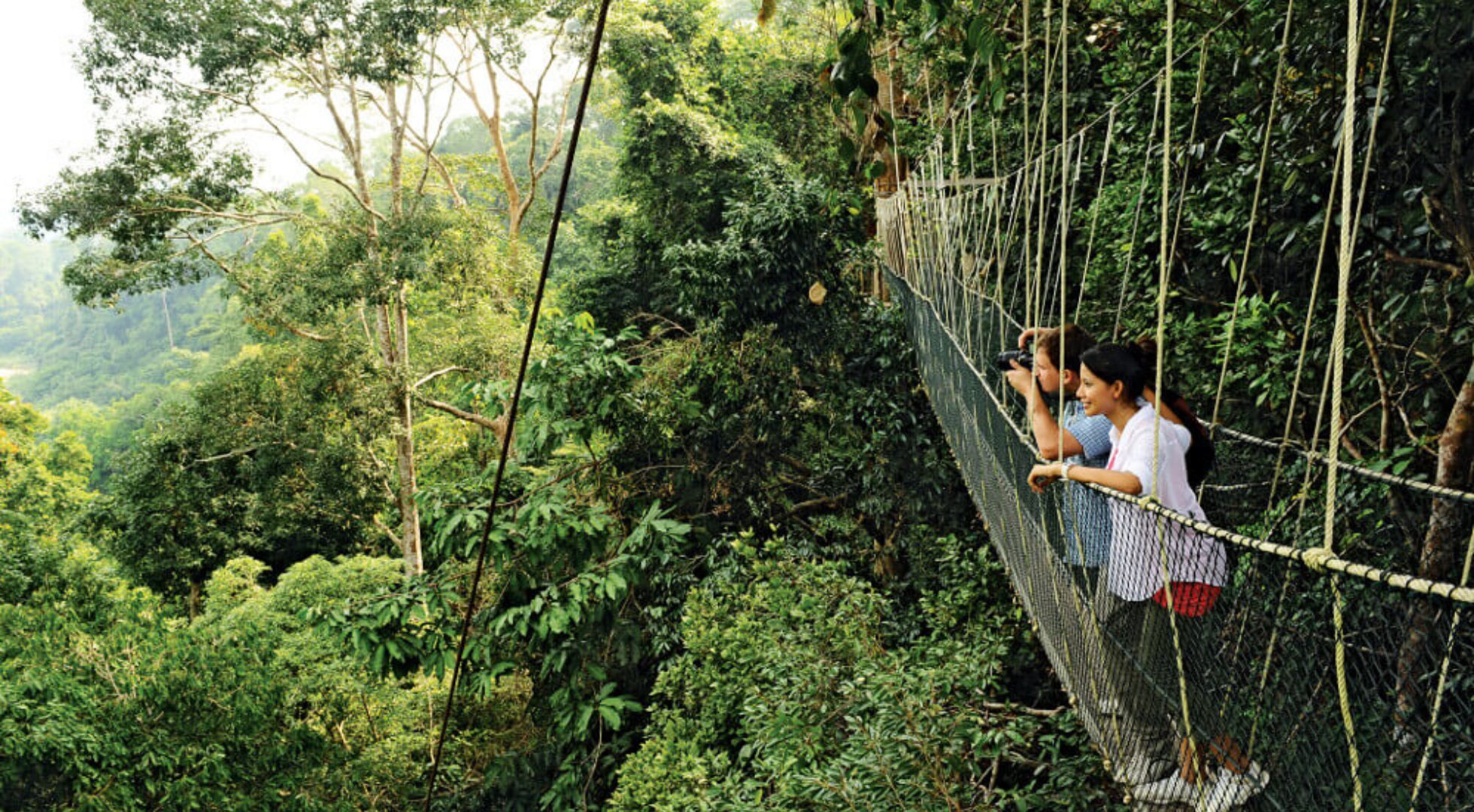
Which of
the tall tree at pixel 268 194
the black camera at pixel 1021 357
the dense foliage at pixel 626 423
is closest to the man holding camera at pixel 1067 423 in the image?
the black camera at pixel 1021 357

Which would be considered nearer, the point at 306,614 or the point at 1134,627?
the point at 1134,627

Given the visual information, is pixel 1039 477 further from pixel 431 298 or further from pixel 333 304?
pixel 431 298

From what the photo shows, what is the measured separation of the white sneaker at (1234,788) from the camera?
1.16m

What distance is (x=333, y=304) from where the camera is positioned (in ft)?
26.1

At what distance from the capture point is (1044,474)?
168 cm

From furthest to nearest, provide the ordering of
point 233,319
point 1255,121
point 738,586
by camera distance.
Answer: point 233,319, point 738,586, point 1255,121

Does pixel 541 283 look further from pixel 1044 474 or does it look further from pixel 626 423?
pixel 626 423

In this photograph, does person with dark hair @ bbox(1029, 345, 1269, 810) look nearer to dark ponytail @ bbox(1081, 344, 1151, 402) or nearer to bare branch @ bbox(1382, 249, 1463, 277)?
dark ponytail @ bbox(1081, 344, 1151, 402)

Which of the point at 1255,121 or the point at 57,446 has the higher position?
the point at 1255,121

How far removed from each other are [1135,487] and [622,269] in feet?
27.0

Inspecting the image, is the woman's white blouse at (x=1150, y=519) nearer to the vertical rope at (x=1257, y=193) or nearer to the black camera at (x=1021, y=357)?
the vertical rope at (x=1257, y=193)

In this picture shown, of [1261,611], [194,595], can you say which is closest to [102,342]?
[194,595]

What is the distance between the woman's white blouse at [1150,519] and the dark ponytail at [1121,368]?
0.12ft

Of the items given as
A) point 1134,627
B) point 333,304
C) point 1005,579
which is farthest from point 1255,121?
point 333,304
